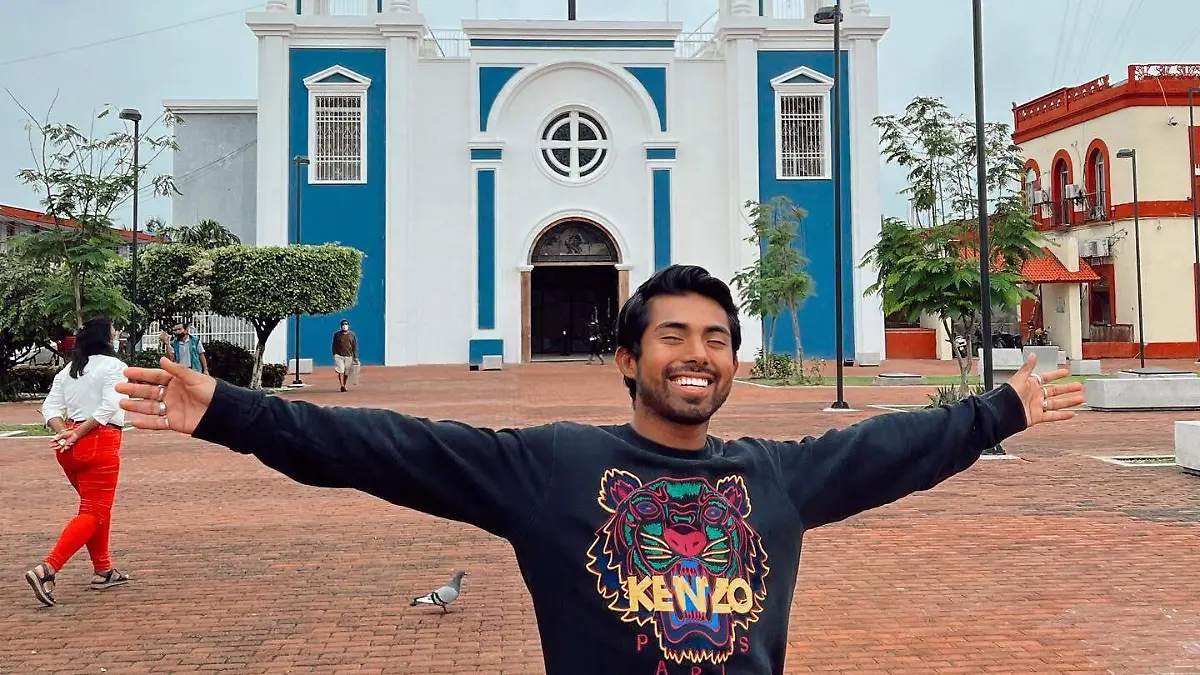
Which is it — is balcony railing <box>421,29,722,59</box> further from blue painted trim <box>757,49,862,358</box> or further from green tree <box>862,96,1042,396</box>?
green tree <box>862,96,1042,396</box>

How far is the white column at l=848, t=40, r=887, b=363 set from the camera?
33250mm

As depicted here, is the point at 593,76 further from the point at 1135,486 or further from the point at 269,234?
the point at 1135,486

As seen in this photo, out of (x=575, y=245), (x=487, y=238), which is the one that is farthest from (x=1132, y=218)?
(x=487, y=238)

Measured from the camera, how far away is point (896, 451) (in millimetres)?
2180

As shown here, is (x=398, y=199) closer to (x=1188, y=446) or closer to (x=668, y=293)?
(x=1188, y=446)

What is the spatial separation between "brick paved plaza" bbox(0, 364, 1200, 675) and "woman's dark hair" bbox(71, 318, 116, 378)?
4.45 feet

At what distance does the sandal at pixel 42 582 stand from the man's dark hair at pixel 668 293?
4.86 metres

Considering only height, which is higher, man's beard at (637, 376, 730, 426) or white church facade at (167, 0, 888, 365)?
white church facade at (167, 0, 888, 365)

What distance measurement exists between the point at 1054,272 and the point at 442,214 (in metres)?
21.1

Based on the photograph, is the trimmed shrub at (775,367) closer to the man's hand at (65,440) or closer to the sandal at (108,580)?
the sandal at (108,580)

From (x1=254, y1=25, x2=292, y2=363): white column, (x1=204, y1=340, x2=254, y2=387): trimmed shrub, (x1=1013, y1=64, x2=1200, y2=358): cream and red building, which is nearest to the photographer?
(x1=204, y1=340, x2=254, y2=387): trimmed shrub

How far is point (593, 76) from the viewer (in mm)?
33469

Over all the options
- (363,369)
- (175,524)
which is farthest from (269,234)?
(175,524)

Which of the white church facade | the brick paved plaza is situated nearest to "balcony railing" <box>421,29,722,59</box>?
the white church facade
